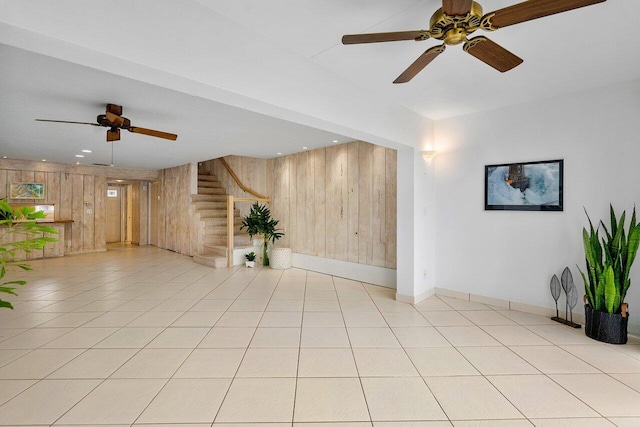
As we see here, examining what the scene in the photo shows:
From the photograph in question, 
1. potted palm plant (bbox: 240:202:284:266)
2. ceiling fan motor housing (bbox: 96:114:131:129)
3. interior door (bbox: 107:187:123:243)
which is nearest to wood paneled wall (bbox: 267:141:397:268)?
potted palm plant (bbox: 240:202:284:266)

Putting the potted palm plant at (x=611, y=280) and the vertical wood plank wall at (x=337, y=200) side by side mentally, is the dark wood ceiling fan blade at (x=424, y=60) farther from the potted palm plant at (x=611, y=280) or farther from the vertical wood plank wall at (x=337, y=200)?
the vertical wood plank wall at (x=337, y=200)

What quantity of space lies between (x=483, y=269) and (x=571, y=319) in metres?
1.09

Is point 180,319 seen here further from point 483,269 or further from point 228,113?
point 483,269

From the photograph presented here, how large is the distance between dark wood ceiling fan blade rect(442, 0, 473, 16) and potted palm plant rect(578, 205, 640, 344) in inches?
110

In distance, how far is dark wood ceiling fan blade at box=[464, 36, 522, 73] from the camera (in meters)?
2.02

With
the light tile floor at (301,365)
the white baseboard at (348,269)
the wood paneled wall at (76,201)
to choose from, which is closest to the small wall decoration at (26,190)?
the wood paneled wall at (76,201)

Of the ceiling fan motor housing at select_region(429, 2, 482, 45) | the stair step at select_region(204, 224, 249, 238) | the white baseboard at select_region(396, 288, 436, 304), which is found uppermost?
the ceiling fan motor housing at select_region(429, 2, 482, 45)

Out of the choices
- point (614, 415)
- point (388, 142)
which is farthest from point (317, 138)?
point (614, 415)

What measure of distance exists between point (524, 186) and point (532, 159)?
0.36m

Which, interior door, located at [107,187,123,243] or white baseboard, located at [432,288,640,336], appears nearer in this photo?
white baseboard, located at [432,288,640,336]

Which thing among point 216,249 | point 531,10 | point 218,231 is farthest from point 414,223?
point 218,231

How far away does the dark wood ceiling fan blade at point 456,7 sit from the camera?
169 centimetres

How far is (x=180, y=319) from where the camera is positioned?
12.4 ft

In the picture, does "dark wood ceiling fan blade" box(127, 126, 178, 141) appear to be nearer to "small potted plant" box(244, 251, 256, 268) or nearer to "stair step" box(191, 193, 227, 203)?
"small potted plant" box(244, 251, 256, 268)
